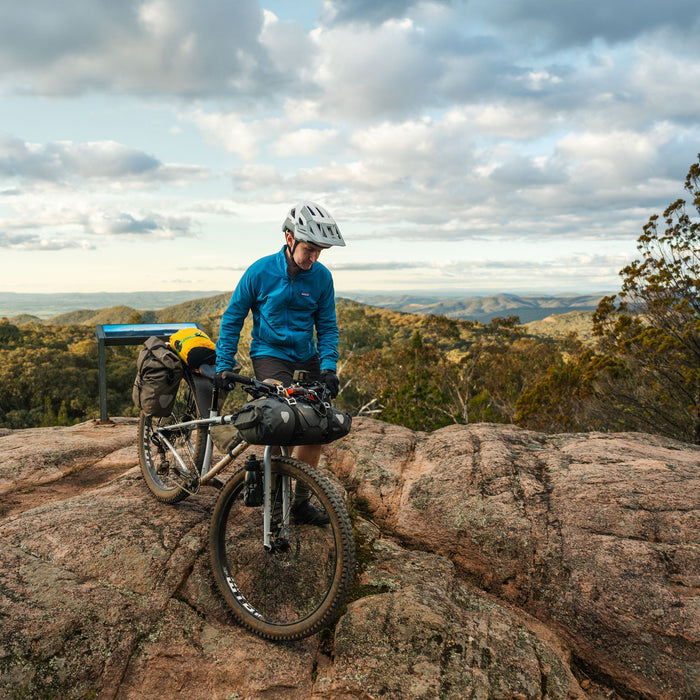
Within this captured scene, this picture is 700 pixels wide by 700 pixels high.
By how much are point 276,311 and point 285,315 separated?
0.09 m

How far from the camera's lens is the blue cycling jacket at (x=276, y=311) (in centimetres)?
399

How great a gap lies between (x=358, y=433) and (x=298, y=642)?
3836 millimetres

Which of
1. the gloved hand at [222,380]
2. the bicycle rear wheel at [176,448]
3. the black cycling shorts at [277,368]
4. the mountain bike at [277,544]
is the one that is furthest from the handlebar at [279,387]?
the bicycle rear wheel at [176,448]

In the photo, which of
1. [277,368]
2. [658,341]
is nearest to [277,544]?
[277,368]

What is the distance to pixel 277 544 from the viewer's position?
10.7 feet

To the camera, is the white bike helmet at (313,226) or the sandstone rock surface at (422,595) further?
the white bike helmet at (313,226)

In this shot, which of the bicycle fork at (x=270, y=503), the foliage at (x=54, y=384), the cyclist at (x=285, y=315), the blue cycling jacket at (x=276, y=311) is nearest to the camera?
the bicycle fork at (x=270, y=503)

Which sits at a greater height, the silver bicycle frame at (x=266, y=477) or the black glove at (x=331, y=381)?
the black glove at (x=331, y=381)

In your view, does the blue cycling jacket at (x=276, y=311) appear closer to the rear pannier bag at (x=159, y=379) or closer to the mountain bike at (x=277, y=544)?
the mountain bike at (x=277, y=544)

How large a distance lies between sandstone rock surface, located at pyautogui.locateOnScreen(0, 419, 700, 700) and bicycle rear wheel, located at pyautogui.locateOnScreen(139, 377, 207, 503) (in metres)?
0.18

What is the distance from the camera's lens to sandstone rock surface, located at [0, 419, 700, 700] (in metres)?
2.87

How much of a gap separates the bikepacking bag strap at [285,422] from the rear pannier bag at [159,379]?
1.66 meters

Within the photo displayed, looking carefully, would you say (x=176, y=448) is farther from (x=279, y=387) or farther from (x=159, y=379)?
(x=279, y=387)

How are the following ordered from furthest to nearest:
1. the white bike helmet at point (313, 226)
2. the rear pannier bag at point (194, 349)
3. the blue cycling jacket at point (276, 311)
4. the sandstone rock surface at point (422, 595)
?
the rear pannier bag at point (194, 349)
the blue cycling jacket at point (276, 311)
the white bike helmet at point (313, 226)
the sandstone rock surface at point (422, 595)
